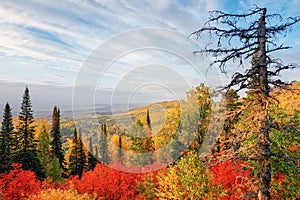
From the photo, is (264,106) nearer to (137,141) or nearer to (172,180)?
(172,180)

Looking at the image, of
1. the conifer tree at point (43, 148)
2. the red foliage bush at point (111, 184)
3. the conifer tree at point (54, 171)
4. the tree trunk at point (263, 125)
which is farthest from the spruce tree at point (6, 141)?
the tree trunk at point (263, 125)

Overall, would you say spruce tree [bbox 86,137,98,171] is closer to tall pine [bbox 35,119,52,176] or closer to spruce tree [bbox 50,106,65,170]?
spruce tree [bbox 50,106,65,170]

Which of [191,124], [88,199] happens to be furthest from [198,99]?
[88,199]

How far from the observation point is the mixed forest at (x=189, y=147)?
991cm

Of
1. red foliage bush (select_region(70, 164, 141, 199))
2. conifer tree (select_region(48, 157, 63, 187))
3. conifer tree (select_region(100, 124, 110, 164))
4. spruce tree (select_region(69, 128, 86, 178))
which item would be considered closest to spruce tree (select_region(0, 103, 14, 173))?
conifer tree (select_region(48, 157, 63, 187))

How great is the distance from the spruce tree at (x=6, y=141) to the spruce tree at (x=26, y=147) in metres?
1.14

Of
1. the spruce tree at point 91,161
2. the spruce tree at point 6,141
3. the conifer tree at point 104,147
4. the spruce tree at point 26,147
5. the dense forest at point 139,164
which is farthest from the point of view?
the conifer tree at point 104,147

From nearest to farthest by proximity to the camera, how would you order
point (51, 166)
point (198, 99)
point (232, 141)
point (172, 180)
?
1. point (232, 141)
2. point (172, 180)
3. point (198, 99)
4. point (51, 166)

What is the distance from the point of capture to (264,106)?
32.4ft

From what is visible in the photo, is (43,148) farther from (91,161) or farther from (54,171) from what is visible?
(91,161)

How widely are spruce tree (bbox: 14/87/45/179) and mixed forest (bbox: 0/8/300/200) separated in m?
0.13

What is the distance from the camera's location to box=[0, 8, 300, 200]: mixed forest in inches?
390

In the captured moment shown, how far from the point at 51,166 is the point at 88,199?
52.7 ft

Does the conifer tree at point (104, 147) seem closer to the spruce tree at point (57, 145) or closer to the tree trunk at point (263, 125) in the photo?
the spruce tree at point (57, 145)
